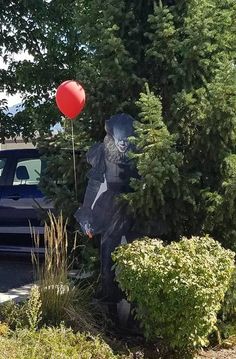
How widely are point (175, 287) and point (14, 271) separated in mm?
4846

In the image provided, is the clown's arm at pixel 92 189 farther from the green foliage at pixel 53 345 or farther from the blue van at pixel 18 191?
the blue van at pixel 18 191

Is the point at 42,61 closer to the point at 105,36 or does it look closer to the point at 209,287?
the point at 105,36

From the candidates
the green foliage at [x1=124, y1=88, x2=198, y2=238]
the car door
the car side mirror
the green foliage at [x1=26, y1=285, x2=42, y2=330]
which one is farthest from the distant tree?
the car side mirror

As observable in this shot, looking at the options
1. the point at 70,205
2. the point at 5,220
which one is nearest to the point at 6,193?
the point at 5,220

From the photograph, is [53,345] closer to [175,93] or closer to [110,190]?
[110,190]

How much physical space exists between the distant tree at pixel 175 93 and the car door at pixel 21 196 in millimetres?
2747

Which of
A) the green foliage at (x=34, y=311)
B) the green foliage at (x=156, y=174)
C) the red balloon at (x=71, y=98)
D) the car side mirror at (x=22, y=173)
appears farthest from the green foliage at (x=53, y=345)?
the car side mirror at (x=22, y=173)

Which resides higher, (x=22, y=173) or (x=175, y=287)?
(x=22, y=173)

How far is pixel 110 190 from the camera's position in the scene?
209 inches

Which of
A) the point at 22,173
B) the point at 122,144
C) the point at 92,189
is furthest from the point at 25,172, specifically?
the point at 122,144

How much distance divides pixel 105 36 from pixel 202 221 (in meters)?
1.96

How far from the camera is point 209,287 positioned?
4.40 meters

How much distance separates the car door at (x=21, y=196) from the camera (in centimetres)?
881

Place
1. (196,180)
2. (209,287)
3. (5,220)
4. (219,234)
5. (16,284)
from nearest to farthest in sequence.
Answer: (209,287) → (196,180) → (219,234) → (16,284) → (5,220)
